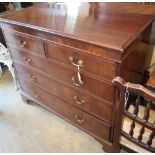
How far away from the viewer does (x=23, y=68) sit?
1.60 metres

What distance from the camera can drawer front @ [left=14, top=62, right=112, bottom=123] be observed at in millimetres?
1197

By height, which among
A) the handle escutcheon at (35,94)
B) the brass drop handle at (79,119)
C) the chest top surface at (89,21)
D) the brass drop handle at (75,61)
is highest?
the chest top surface at (89,21)

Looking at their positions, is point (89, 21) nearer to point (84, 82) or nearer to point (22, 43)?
point (84, 82)

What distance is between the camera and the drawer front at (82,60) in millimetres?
983

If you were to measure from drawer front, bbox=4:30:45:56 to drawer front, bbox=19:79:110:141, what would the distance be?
1.33ft

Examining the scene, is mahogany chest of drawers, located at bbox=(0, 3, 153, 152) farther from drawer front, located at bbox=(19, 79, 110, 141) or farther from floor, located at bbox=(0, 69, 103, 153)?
floor, located at bbox=(0, 69, 103, 153)

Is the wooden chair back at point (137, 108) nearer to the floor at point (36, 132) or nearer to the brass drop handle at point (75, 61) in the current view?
the brass drop handle at point (75, 61)

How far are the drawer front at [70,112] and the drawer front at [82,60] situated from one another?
0.42 metres

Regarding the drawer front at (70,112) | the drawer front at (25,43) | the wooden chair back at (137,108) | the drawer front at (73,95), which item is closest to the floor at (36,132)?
the drawer front at (70,112)

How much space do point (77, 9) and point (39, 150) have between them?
1171 millimetres

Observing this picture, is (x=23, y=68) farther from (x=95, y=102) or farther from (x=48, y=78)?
(x=95, y=102)

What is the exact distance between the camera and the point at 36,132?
1.66 m

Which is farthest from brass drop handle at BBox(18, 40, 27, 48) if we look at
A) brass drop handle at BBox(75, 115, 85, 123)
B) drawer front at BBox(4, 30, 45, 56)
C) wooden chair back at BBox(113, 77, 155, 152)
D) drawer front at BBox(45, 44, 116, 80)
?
wooden chair back at BBox(113, 77, 155, 152)

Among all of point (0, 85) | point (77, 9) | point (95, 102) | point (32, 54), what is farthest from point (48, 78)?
point (0, 85)
